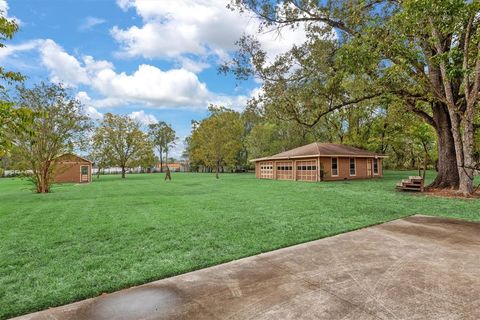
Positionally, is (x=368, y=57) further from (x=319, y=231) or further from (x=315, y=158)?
(x=315, y=158)

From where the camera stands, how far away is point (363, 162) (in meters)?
22.6

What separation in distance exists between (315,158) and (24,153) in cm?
1797

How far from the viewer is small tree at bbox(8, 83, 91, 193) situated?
15359mm

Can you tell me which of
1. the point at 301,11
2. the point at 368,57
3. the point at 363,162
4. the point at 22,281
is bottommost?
the point at 22,281

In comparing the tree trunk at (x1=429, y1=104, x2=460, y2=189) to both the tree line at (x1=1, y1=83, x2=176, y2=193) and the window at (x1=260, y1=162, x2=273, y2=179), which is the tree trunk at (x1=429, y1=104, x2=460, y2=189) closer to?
the window at (x1=260, y1=162, x2=273, y2=179)

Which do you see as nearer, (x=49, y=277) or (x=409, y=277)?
(x=409, y=277)

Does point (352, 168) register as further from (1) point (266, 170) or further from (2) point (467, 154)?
(2) point (467, 154)

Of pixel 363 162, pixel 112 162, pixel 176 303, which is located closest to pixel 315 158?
pixel 363 162

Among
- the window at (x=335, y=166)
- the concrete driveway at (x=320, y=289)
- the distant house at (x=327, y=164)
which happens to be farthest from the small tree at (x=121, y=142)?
the concrete driveway at (x=320, y=289)

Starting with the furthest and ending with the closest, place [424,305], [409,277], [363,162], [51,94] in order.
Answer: [363,162] → [51,94] → [409,277] → [424,305]

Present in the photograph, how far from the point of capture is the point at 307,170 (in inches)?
848

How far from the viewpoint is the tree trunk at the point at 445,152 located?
11.8 metres

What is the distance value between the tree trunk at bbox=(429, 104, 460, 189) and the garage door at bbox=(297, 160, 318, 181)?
360 inches

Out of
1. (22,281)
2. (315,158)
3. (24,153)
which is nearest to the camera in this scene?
(22,281)
